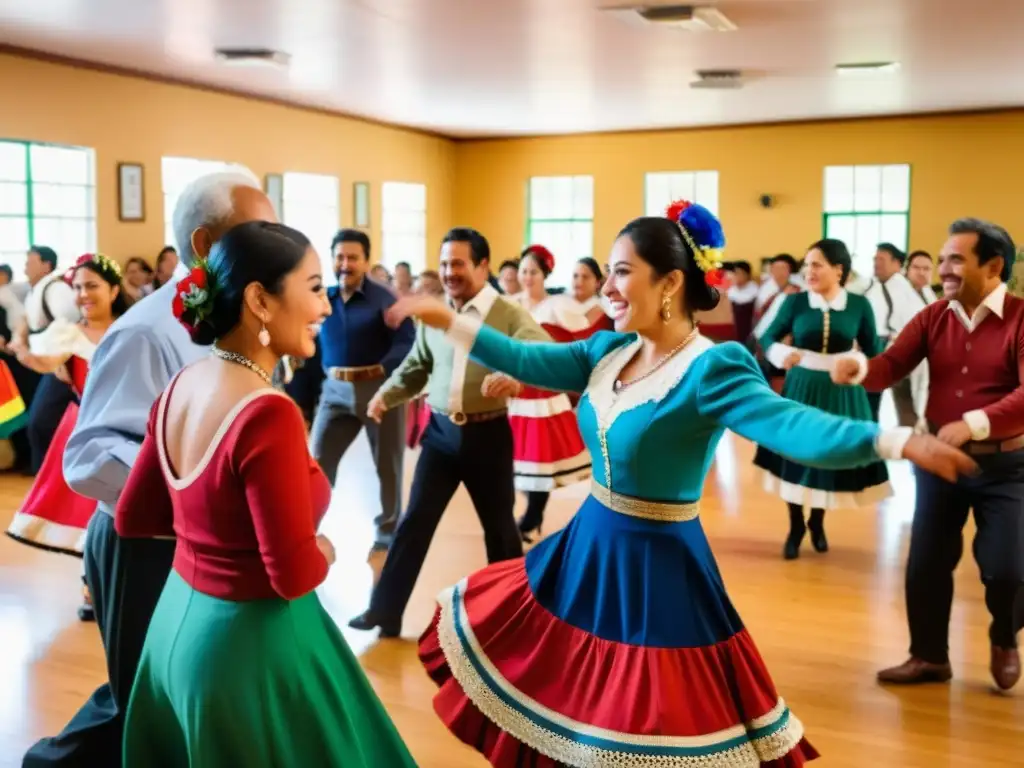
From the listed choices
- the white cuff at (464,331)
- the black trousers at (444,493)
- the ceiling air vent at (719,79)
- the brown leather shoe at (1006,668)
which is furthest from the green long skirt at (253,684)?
the ceiling air vent at (719,79)

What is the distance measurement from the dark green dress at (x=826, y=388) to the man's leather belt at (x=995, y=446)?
5.27ft

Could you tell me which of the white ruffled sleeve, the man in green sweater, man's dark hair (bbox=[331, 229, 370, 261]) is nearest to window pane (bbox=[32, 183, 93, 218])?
man's dark hair (bbox=[331, 229, 370, 261])

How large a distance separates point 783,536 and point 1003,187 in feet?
30.3

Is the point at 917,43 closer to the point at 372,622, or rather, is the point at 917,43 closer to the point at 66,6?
the point at 66,6

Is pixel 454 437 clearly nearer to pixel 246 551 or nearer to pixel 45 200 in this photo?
pixel 246 551

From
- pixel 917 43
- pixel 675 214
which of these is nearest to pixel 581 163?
pixel 917 43

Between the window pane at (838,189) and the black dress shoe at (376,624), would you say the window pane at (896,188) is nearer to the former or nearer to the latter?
the window pane at (838,189)

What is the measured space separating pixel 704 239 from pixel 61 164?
26.9ft

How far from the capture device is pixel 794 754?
223 cm

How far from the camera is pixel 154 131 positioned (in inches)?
396

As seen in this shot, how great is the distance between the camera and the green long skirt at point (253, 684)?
179 cm

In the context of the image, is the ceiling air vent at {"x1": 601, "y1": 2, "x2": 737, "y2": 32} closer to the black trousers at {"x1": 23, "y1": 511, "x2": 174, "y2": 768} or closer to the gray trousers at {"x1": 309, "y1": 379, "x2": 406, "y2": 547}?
the gray trousers at {"x1": 309, "y1": 379, "x2": 406, "y2": 547}

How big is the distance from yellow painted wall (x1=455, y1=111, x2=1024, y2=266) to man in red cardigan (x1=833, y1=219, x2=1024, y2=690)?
1063 centimetres

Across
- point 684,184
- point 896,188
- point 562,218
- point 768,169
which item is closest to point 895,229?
point 896,188
